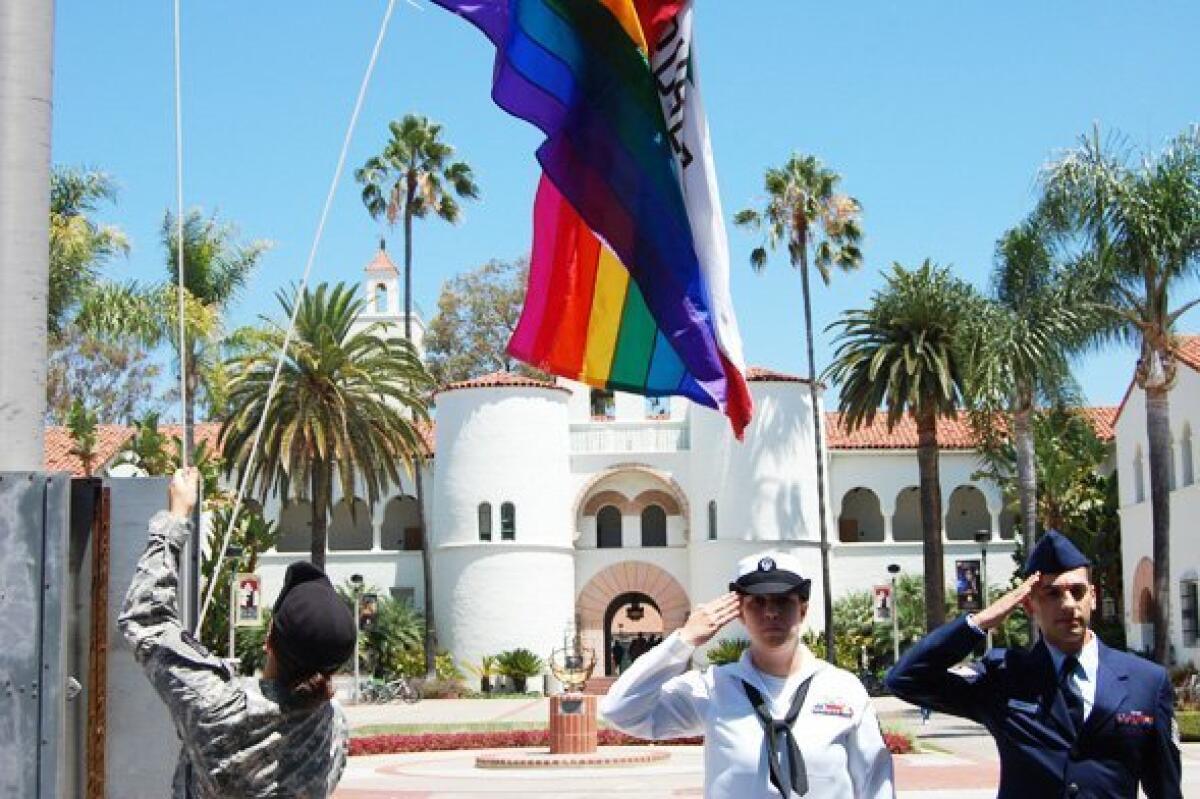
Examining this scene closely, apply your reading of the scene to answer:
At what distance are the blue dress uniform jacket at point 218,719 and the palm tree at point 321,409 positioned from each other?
3919 centimetres

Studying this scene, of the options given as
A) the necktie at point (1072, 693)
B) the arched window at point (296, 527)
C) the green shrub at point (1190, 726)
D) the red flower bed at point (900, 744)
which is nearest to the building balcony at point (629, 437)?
the arched window at point (296, 527)

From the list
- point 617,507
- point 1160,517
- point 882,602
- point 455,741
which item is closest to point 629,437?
point 617,507

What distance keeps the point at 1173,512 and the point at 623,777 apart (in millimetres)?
25218

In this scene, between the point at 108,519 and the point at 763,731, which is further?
the point at 108,519

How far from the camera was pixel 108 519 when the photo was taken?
511 centimetres

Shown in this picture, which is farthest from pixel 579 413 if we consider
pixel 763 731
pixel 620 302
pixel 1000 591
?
pixel 763 731

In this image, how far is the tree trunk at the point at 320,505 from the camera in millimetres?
43312

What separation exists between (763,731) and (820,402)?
51.9m

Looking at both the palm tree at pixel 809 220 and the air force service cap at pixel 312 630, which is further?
the palm tree at pixel 809 220

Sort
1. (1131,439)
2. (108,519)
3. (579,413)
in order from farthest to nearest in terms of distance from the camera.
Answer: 1. (579,413)
2. (1131,439)
3. (108,519)

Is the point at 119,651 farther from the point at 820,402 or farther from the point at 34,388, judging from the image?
the point at 820,402

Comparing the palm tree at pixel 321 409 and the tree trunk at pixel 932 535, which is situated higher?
the palm tree at pixel 321 409

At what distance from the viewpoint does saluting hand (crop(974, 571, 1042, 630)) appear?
5.22 meters

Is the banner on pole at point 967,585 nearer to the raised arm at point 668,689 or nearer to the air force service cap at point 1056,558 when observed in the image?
the air force service cap at point 1056,558
